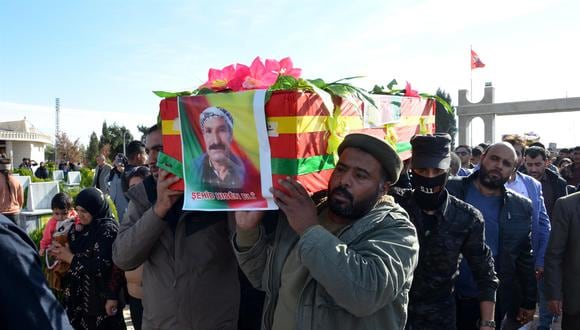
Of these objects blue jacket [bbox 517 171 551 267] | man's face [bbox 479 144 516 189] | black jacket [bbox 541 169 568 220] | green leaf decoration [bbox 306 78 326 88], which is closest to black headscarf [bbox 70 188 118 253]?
green leaf decoration [bbox 306 78 326 88]

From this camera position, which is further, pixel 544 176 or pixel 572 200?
pixel 544 176

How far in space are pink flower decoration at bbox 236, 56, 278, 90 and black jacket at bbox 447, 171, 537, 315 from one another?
2423mm

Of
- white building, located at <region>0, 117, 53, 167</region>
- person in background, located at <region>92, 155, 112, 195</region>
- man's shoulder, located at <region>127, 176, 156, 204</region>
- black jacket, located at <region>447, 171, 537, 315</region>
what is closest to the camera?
man's shoulder, located at <region>127, 176, 156, 204</region>

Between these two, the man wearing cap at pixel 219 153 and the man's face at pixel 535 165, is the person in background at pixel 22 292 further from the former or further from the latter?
the man's face at pixel 535 165

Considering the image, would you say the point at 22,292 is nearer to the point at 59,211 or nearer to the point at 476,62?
the point at 59,211

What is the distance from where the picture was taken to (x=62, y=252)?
3979mm

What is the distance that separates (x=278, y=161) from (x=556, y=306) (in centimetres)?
321

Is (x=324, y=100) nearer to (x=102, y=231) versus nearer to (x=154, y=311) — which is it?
(x=154, y=311)

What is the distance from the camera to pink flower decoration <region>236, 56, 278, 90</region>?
7.14 feet

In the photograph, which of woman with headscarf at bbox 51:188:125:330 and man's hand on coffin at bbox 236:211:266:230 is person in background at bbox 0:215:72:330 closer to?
man's hand on coffin at bbox 236:211:266:230

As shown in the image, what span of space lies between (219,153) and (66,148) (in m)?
50.1

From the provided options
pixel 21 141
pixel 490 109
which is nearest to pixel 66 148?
pixel 21 141

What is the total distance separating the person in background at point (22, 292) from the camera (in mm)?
1247

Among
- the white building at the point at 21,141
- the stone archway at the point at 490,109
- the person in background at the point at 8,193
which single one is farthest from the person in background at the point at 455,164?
the white building at the point at 21,141
